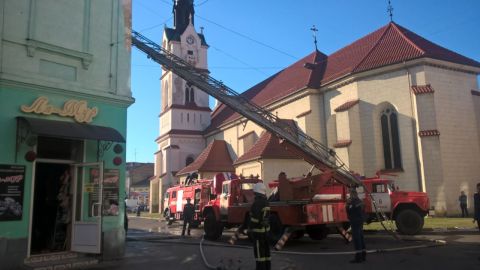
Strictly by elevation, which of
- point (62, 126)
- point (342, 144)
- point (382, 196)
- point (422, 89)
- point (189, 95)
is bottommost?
point (382, 196)

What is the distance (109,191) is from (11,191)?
2.37 metres

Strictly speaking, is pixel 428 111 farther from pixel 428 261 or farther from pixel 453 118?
pixel 428 261

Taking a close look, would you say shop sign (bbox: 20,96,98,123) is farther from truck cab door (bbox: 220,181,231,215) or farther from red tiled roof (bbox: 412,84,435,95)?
red tiled roof (bbox: 412,84,435,95)

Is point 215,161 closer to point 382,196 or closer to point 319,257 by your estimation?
point 382,196

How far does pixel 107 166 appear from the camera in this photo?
1118 cm

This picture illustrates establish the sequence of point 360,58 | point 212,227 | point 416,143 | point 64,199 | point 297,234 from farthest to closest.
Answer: point 360,58
point 416,143
point 212,227
point 297,234
point 64,199

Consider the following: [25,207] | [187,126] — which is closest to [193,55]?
[187,126]

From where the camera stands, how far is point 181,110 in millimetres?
48562

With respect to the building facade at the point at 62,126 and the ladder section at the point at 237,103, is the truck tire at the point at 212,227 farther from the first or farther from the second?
the building facade at the point at 62,126

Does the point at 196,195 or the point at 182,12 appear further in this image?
the point at 182,12

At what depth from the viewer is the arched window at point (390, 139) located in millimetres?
26109

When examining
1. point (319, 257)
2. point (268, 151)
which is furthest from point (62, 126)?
point (268, 151)

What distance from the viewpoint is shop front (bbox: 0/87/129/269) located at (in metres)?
9.38

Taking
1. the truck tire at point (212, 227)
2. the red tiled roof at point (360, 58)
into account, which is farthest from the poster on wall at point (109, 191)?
the red tiled roof at point (360, 58)
